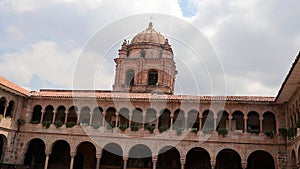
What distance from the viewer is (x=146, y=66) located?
3247 centimetres

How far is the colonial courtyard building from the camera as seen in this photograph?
22406 millimetres

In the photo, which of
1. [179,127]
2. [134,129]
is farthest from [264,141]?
[134,129]

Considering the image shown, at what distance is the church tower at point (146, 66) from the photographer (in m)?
31.9

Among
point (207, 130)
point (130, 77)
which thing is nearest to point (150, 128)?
point (207, 130)

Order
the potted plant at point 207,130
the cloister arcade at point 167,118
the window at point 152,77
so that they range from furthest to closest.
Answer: the window at point 152,77 → the cloister arcade at point 167,118 → the potted plant at point 207,130

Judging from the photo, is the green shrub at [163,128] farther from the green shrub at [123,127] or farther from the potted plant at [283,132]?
the potted plant at [283,132]

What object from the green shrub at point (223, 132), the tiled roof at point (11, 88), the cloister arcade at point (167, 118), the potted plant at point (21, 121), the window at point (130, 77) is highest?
the window at point (130, 77)

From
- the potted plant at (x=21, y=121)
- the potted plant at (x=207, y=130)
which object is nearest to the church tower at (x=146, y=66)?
the potted plant at (x=207, y=130)

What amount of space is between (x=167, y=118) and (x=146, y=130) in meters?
2.51

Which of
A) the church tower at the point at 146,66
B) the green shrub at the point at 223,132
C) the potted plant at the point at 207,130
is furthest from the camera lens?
the church tower at the point at 146,66

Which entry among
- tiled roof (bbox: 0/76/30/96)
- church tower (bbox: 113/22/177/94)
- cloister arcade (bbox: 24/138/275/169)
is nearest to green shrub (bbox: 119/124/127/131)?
cloister arcade (bbox: 24/138/275/169)

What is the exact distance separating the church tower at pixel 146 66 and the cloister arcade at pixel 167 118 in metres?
6.08

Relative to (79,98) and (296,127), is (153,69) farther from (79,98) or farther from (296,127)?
(296,127)

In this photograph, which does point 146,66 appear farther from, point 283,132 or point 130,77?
point 283,132
